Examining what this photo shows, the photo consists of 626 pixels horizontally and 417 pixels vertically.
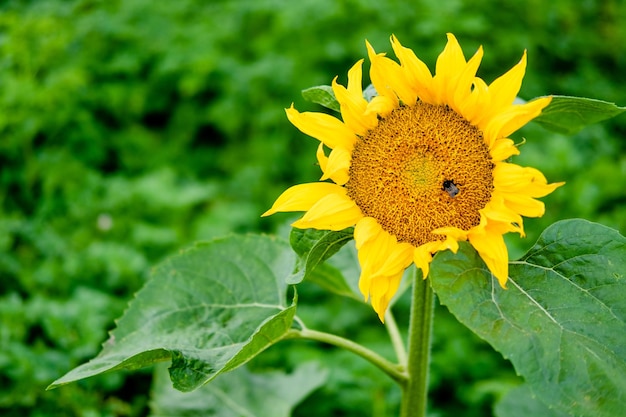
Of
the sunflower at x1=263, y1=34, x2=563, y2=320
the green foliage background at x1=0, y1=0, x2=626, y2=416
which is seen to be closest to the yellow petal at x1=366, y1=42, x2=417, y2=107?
the sunflower at x1=263, y1=34, x2=563, y2=320

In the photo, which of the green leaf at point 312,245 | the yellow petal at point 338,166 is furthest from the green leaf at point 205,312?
the yellow petal at point 338,166

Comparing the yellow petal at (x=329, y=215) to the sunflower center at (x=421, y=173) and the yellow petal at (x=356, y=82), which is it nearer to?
the sunflower center at (x=421, y=173)

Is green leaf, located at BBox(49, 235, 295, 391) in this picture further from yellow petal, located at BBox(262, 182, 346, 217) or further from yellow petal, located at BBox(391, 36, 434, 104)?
yellow petal, located at BBox(391, 36, 434, 104)

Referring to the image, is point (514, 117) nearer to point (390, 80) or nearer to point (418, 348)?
point (390, 80)

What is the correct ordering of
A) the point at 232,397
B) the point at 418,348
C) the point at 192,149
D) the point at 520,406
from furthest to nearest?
the point at 192,149, the point at 232,397, the point at 520,406, the point at 418,348

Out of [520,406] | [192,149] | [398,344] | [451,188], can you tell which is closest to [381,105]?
[451,188]

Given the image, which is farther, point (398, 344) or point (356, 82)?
point (398, 344)
